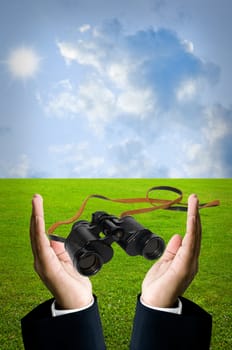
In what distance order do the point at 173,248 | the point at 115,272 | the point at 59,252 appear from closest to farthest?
the point at 173,248
the point at 59,252
the point at 115,272

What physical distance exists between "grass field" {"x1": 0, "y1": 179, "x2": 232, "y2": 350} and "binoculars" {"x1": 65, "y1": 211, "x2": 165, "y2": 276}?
63 cm

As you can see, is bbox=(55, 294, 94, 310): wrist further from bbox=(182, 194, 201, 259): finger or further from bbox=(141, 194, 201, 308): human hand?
bbox=(182, 194, 201, 259): finger

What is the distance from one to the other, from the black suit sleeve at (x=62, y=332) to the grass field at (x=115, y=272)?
1.08 m

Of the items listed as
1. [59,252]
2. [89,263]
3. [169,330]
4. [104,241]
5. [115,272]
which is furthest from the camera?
[115,272]

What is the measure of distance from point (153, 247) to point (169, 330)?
2.50 feet

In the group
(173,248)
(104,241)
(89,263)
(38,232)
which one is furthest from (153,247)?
(38,232)

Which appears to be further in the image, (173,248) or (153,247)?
(153,247)

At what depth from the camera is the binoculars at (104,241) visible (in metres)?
1.73

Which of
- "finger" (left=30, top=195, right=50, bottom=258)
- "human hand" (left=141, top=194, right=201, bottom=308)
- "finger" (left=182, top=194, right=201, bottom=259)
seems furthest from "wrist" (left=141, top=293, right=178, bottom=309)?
"finger" (left=30, top=195, right=50, bottom=258)

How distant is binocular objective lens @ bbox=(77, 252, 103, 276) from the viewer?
5.42 ft

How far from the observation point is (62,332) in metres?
1.22

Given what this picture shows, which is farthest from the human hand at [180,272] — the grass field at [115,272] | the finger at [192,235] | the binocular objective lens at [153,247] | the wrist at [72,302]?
the grass field at [115,272]

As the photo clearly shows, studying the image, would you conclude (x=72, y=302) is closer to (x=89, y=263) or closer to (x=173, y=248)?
(x=173, y=248)

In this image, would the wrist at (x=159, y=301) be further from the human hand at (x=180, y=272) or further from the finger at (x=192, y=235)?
the finger at (x=192, y=235)
